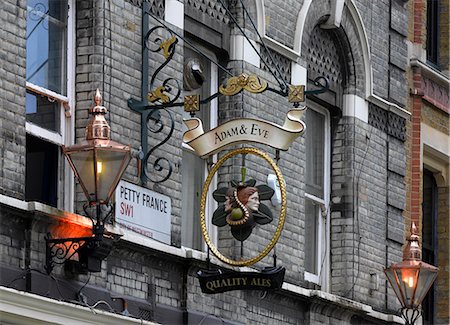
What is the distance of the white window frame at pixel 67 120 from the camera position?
17.7 m

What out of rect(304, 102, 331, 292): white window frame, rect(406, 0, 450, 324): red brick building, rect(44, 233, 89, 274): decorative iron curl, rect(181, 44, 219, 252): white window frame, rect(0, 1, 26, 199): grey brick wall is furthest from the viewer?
rect(406, 0, 450, 324): red brick building

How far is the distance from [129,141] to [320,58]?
17.0 feet

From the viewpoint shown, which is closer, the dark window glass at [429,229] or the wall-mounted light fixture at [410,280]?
the wall-mounted light fixture at [410,280]

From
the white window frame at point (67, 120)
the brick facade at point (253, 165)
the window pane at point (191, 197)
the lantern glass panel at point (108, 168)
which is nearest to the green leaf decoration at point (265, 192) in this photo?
the brick facade at point (253, 165)

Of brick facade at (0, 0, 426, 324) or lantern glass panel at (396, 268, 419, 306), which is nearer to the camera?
brick facade at (0, 0, 426, 324)

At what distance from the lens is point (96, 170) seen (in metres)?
16.8

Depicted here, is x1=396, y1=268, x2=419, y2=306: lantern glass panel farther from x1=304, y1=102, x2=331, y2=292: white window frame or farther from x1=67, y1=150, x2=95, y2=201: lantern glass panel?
x1=67, y1=150, x2=95, y2=201: lantern glass panel

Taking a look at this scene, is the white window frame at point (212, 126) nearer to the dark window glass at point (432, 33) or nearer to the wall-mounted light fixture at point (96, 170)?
the wall-mounted light fixture at point (96, 170)

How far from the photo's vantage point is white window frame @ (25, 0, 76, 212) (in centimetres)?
1772

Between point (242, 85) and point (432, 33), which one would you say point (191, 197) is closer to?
point (242, 85)

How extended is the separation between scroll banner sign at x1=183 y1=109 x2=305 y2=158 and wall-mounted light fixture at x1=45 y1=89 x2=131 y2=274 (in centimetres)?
179

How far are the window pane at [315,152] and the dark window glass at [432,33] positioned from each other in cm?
398

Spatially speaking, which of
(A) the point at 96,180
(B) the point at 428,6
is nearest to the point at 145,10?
(A) the point at 96,180

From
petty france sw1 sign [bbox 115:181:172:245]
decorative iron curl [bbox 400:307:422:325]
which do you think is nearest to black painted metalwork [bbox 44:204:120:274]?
petty france sw1 sign [bbox 115:181:172:245]
